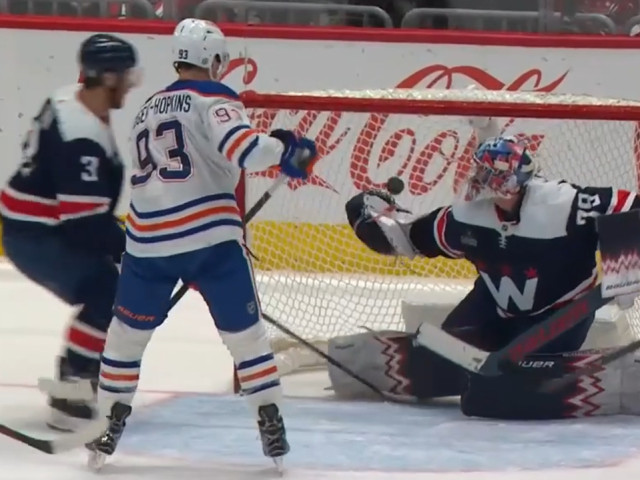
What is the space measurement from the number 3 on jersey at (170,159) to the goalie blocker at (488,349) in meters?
0.82

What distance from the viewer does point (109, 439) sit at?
9.14ft

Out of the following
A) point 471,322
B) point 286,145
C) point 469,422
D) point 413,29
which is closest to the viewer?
point 286,145

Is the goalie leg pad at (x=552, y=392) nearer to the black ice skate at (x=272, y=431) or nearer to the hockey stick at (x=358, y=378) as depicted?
the hockey stick at (x=358, y=378)

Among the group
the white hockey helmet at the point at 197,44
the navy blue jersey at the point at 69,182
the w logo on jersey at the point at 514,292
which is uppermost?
the white hockey helmet at the point at 197,44

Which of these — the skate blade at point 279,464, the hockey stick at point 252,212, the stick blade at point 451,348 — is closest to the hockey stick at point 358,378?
the stick blade at point 451,348

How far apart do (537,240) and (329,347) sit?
63cm

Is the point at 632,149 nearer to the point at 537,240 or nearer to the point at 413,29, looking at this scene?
the point at 537,240

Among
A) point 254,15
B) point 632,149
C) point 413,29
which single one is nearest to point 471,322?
point 632,149

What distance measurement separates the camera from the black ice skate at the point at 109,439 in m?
2.78

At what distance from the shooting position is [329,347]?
354cm

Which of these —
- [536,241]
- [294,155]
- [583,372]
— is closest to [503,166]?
[536,241]

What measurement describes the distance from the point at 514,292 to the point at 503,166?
34cm

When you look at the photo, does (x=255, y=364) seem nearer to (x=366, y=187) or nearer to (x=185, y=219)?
(x=185, y=219)

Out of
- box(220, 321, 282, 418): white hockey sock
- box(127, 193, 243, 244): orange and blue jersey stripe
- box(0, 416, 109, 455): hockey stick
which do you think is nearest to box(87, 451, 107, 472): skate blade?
box(0, 416, 109, 455): hockey stick
